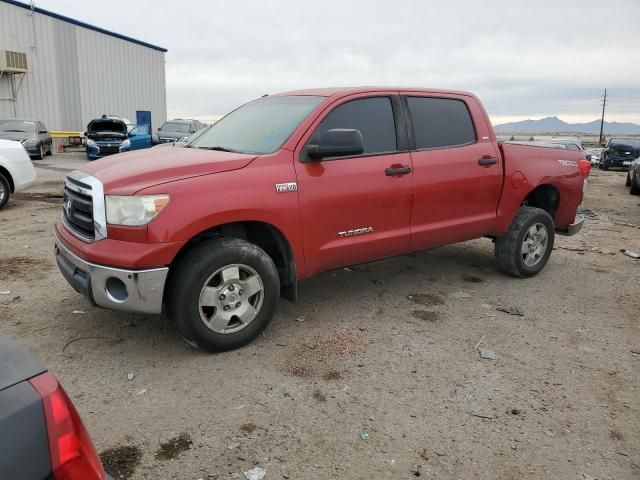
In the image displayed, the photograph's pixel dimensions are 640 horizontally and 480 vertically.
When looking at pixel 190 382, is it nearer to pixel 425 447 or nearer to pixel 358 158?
pixel 425 447

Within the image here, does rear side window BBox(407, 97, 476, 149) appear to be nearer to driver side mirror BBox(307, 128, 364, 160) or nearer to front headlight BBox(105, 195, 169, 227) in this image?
driver side mirror BBox(307, 128, 364, 160)

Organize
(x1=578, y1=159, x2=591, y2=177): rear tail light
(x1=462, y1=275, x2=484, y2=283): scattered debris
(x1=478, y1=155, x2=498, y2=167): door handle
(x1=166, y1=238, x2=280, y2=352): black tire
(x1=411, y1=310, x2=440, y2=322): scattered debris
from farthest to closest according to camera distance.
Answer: (x1=578, y1=159, x2=591, y2=177): rear tail light
(x1=462, y1=275, x2=484, y2=283): scattered debris
(x1=478, y1=155, x2=498, y2=167): door handle
(x1=411, y1=310, x2=440, y2=322): scattered debris
(x1=166, y1=238, x2=280, y2=352): black tire

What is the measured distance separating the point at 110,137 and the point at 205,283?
66.1 ft

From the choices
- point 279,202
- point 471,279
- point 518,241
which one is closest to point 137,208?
point 279,202

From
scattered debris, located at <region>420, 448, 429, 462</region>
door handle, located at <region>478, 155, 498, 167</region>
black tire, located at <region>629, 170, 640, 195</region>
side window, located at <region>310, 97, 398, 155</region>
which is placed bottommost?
scattered debris, located at <region>420, 448, 429, 462</region>

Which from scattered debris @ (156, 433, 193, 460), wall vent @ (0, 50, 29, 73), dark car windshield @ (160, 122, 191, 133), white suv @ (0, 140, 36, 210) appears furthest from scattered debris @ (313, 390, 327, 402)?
wall vent @ (0, 50, 29, 73)

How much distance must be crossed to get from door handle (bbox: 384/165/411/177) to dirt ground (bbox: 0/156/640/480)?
3.96ft

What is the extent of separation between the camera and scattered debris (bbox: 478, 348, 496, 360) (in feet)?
12.3

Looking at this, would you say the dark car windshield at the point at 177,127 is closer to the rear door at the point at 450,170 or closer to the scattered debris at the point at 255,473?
the rear door at the point at 450,170

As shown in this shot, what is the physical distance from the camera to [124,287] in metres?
3.33

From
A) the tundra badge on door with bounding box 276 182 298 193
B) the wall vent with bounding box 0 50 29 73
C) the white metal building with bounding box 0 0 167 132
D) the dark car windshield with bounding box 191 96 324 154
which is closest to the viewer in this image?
the tundra badge on door with bounding box 276 182 298 193

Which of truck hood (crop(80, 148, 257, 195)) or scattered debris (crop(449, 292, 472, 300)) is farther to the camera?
scattered debris (crop(449, 292, 472, 300))

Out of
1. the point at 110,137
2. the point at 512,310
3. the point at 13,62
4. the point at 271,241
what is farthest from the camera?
the point at 13,62

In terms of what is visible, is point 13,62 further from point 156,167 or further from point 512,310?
point 512,310
